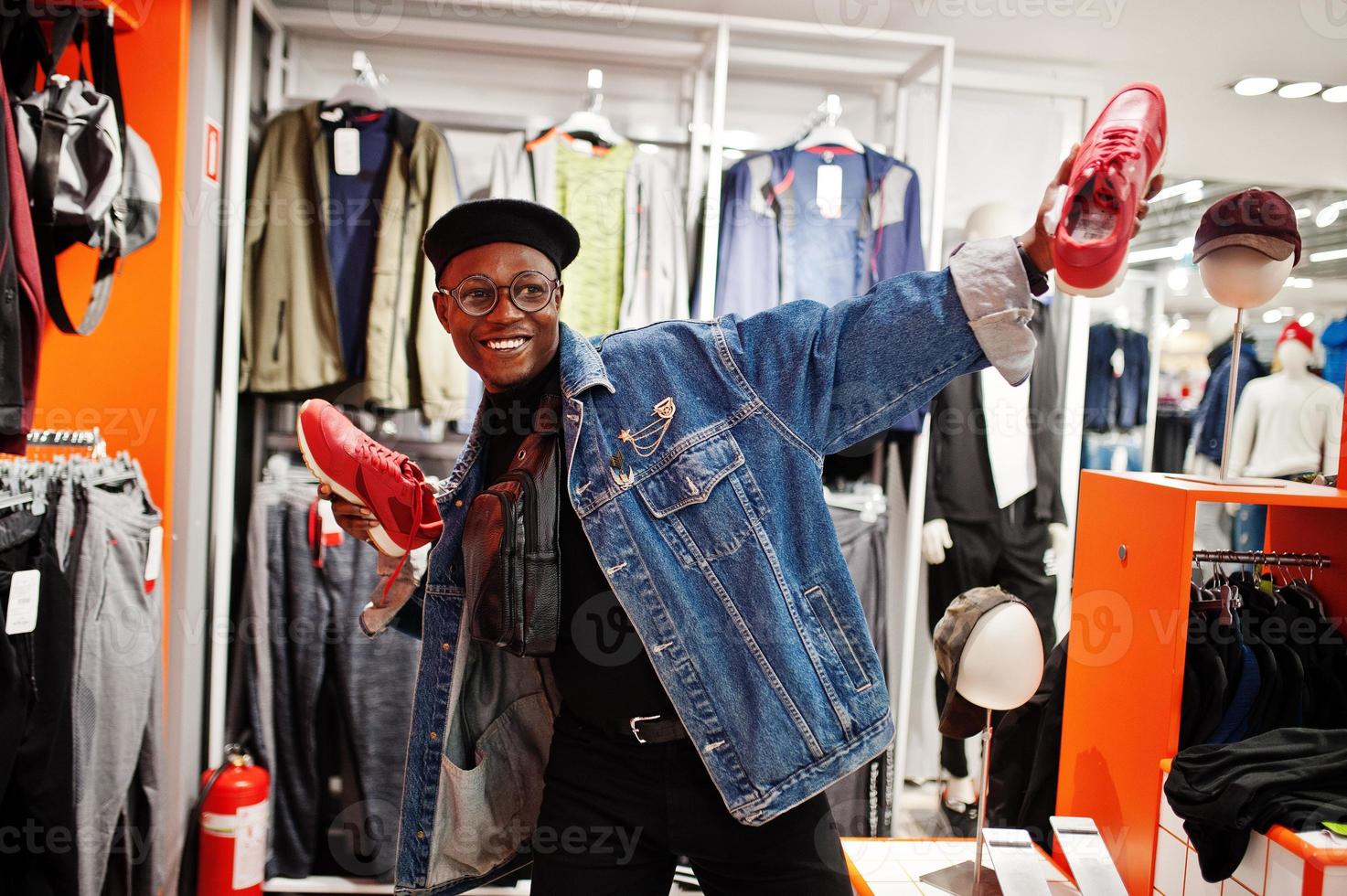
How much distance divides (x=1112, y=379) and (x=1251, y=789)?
2533 millimetres

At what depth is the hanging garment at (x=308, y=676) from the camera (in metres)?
2.65

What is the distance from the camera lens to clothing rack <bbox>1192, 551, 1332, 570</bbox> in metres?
1.69

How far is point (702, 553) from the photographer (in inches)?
48.7

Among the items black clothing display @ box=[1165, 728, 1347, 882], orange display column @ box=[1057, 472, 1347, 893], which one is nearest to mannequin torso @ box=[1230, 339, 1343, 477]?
orange display column @ box=[1057, 472, 1347, 893]

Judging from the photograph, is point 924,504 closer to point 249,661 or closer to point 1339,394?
point 1339,394

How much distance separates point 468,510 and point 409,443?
70.5 inches

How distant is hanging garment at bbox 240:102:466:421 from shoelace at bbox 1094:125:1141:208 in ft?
6.80

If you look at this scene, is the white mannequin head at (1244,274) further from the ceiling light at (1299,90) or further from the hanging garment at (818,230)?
the ceiling light at (1299,90)

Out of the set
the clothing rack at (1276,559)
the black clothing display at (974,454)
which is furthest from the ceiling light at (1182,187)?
the clothing rack at (1276,559)

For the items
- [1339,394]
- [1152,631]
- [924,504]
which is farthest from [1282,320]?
[1152,631]

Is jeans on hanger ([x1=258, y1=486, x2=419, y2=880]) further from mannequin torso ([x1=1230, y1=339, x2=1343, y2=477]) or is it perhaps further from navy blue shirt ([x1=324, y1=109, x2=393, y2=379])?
mannequin torso ([x1=1230, y1=339, x2=1343, y2=477])

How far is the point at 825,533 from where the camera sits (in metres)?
1.25

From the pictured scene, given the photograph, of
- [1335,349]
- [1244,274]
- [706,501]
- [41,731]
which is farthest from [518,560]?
[1335,349]

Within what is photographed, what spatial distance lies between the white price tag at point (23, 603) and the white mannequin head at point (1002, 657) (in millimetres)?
1719
